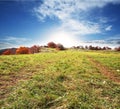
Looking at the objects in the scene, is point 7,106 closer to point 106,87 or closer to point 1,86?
point 1,86

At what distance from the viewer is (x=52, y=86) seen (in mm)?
11312

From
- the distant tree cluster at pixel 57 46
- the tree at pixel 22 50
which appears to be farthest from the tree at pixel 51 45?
the tree at pixel 22 50

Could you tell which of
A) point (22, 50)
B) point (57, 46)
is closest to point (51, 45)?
point (57, 46)

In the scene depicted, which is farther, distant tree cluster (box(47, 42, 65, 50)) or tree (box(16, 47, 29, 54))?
tree (box(16, 47, 29, 54))

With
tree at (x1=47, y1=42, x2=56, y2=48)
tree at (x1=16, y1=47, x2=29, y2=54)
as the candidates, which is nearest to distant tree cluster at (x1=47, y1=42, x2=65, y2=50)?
tree at (x1=47, y1=42, x2=56, y2=48)

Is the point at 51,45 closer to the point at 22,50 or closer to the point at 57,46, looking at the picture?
the point at 57,46

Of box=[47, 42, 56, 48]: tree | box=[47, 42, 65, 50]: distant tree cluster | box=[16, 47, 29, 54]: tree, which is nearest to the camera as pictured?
box=[47, 42, 65, 50]: distant tree cluster

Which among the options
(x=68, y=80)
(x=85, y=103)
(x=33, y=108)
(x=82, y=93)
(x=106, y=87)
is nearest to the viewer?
(x=33, y=108)

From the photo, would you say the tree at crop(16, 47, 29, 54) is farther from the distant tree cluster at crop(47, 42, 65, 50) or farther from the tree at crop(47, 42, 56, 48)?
the distant tree cluster at crop(47, 42, 65, 50)

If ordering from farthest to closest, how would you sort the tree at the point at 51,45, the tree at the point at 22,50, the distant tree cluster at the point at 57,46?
the tree at the point at 51,45 → the tree at the point at 22,50 → the distant tree cluster at the point at 57,46

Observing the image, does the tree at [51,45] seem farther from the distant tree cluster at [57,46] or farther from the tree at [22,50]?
the tree at [22,50]

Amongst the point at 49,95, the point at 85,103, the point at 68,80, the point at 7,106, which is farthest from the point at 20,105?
the point at 68,80

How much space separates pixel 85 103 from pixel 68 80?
15.6 feet

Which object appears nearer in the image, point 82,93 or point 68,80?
point 82,93
